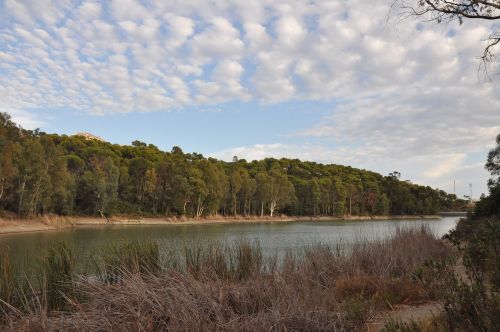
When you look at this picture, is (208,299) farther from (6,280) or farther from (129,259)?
(6,280)

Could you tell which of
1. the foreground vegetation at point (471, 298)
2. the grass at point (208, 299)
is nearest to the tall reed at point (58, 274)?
the grass at point (208, 299)

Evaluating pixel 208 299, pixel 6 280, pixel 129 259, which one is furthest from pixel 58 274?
pixel 208 299

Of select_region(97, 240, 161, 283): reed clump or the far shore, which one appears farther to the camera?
the far shore

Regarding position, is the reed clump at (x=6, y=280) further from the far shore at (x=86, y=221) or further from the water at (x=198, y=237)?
the far shore at (x=86, y=221)

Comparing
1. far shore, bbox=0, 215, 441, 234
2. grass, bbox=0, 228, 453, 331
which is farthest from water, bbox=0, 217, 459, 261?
far shore, bbox=0, 215, 441, 234

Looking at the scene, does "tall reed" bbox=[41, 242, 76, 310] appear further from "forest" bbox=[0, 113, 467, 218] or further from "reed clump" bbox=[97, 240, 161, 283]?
"forest" bbox=[0, 113, 467, 218]

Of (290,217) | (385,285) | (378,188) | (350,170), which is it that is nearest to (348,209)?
(378,188)

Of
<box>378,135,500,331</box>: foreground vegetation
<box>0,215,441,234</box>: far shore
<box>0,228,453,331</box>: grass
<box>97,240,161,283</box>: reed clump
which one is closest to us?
<box>378,135,500,331</box>: foreground vegetation

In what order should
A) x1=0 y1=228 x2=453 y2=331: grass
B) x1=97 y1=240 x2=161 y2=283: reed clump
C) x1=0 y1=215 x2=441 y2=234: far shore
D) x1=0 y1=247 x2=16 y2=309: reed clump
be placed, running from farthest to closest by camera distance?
x1=0 y1=215 x2=441 y2=234: far shore
x1=97 y1=240 x2=161 y2=283: reed clump
x1=0 y1=247 x2=16 y2=309: reed clump
x1=0 y1=228 x2=453 y2=331: grass

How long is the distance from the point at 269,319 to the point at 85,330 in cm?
207

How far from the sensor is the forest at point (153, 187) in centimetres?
4494

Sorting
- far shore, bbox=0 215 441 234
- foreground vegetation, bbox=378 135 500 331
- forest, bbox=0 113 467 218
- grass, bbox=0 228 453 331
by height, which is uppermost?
forest, bbox=0 113 467 218

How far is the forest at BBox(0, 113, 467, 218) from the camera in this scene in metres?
44.9

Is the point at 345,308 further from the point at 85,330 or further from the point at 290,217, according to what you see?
the point at 290,217
